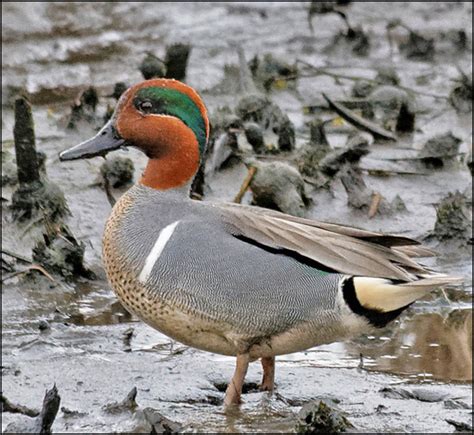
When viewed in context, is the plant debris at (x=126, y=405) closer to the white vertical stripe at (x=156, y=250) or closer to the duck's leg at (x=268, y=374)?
the white vertical stripe at (x=156, y=250)

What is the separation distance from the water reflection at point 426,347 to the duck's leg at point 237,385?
0.85m

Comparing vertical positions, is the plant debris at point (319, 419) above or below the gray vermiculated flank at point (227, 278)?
below

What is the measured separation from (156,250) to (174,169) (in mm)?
476

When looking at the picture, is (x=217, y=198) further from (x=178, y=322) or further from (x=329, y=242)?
(x=178, y=322)

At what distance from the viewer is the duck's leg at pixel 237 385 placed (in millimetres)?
5371

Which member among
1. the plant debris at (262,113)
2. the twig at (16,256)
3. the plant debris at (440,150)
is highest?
the plant debris at (262,113)

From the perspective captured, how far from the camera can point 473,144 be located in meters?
8.93

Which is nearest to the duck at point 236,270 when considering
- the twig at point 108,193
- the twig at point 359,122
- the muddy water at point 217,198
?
the muddy water at point 217,198

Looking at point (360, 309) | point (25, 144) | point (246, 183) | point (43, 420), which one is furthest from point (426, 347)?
point (25, 144)

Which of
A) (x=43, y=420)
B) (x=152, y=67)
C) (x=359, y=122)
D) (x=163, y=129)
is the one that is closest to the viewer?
(x=43, y=420)

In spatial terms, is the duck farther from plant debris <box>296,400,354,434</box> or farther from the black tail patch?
plant debris <box>296,400,354,434</box>

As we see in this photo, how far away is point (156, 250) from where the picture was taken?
5348 mm

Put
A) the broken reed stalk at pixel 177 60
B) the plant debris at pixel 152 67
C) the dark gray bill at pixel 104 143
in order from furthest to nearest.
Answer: the broken reed stalk at pixel 177 60 → the plant debris at pixel 152 67 → the dark gray bill at pixel 104 143

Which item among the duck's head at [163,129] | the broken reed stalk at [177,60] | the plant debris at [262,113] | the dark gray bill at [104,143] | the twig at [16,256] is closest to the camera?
the duck's head at [163,129]
